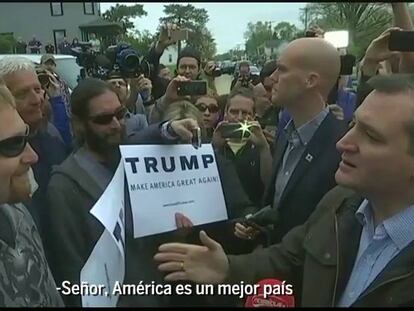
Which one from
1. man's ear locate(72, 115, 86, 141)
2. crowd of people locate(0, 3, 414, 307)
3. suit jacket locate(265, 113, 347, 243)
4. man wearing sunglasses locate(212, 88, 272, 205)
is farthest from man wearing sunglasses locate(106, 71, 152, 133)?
suit jacket locate(265, 113, 347, 243)

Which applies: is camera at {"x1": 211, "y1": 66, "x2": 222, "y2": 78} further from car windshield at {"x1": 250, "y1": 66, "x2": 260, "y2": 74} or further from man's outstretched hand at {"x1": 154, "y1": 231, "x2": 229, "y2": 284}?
man's outstretched hand at {"x1": 154, "y1": 231, "x2": 229, "y2": 284}

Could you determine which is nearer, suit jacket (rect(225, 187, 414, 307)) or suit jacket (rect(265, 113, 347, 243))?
suit jacket (rect(225, 187, 414, 307))

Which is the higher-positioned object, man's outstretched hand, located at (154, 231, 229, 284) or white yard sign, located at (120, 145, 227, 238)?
white yard sign, located at (120, 145, 227, 238)

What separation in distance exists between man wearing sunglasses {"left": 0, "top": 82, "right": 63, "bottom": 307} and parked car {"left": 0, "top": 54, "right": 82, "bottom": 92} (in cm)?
24

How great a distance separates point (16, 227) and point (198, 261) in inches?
17.2

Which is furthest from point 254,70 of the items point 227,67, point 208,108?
point 208,108

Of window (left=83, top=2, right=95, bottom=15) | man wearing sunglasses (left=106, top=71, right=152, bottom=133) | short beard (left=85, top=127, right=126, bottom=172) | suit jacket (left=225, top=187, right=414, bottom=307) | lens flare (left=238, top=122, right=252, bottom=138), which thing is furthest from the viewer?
lens flare (left=238, top=122, right=252, bottom=138)

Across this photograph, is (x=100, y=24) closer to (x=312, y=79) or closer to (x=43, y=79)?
(x=43, y=79)

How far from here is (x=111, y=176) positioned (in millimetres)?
1443

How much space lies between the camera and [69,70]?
1.59 m

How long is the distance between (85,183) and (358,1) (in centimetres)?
80

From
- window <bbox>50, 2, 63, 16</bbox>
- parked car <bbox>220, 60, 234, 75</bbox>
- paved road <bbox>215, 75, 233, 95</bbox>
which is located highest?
window <bbox>50, 2, 63, 16</bbox>

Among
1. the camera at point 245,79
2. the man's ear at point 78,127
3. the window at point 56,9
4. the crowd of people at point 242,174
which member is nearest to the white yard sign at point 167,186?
the crowd of people at point 242,174

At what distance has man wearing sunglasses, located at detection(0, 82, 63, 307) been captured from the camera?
1199 millimetres
